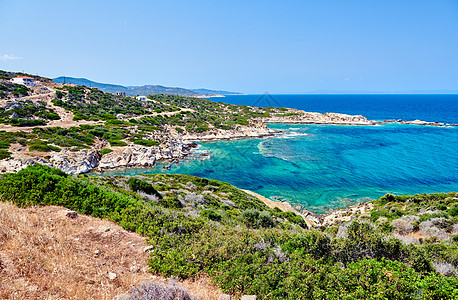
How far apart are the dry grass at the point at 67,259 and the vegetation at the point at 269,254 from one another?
1.93 ft

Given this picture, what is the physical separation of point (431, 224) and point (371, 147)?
4866cm

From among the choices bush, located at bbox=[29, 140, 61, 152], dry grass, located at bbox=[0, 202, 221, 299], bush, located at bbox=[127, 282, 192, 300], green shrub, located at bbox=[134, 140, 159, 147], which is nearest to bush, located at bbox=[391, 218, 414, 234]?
dry grass, located at bbox=[0, 202, 221, 299]

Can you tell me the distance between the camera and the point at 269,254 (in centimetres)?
691

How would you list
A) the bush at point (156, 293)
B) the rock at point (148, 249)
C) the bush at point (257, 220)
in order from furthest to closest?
the bush at point (257, 220) → the rock at point (148, 249) → the bush at point (156, 293)

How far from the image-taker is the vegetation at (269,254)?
521 centimetres

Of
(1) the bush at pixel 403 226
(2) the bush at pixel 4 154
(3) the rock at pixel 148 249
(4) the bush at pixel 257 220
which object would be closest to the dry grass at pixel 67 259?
(3) the rock at pixel 148 249

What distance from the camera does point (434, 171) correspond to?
38.0 meters

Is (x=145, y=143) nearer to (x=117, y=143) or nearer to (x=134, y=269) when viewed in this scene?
(x=117, y=143)

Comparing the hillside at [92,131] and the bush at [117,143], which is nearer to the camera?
the hillside at [92,131]

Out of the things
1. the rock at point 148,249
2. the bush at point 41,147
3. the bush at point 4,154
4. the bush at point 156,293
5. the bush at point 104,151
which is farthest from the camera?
the bush at point 104,151

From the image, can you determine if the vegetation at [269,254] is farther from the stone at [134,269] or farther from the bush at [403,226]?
the bush at [403,226]

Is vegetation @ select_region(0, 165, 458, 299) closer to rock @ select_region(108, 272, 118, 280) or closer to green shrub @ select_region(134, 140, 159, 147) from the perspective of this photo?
rock @ select_region(108, 272, 118, 280)

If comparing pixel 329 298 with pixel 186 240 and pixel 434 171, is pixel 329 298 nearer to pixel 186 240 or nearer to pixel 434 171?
pixel 186 240

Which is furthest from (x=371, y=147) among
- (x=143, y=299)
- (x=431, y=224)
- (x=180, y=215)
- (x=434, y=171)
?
(x=143, y=299)
